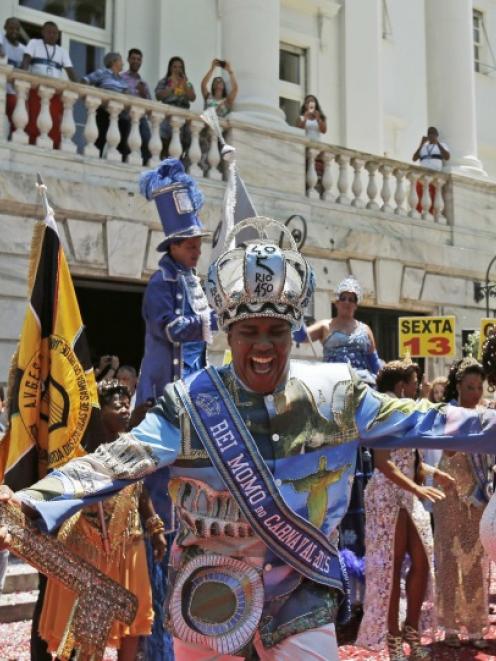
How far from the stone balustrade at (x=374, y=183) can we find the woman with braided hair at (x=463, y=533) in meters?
6.86

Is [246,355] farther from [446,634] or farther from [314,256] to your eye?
[314,256]

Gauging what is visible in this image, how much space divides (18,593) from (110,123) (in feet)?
19.4

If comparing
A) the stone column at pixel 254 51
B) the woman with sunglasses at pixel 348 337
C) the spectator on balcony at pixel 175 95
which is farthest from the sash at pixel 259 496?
the stone column at pixel 254 51

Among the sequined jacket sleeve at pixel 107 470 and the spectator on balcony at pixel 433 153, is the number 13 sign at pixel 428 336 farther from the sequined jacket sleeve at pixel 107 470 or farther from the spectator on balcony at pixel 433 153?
the sequined jacket sleeve at pixel 107 470

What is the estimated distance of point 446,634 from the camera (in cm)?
623

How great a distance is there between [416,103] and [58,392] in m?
16.1

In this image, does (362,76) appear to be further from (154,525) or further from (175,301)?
(154,525)

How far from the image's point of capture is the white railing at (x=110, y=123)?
10.2m

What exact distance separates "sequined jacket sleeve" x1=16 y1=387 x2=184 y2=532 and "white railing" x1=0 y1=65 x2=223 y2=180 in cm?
782

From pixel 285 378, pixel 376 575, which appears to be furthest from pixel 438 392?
pixel 285 378

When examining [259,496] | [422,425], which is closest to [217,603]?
[259,496]

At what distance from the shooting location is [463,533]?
6.39 meters

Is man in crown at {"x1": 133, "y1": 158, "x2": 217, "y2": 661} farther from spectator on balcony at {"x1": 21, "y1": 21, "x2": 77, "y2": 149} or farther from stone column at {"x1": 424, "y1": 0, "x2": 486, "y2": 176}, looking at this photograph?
stone column at {"x1": 424, "y1": 0, "x2": 486, "y2": 176}

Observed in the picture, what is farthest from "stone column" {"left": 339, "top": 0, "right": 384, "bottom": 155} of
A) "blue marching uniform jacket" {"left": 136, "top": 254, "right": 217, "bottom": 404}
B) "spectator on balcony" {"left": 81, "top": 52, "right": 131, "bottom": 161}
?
"blue marching uniform jacket" {"left": 136, "top": 254, "right": 217, "bottom": 404}
